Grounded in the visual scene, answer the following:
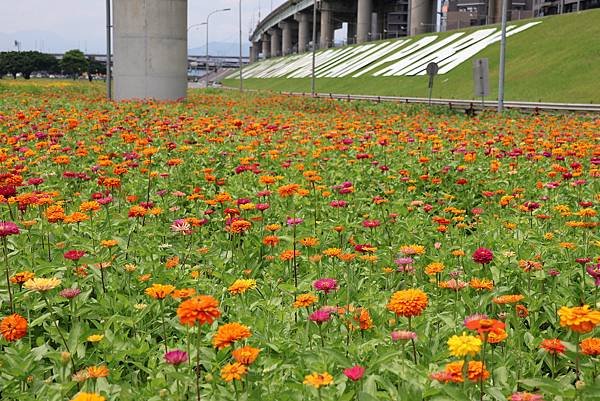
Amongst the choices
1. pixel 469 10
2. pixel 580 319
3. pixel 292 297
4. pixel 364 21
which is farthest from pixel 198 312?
pixel 469 10

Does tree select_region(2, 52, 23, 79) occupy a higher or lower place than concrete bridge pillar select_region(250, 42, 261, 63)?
lower

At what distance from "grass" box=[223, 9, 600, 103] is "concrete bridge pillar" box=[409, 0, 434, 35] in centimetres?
2005

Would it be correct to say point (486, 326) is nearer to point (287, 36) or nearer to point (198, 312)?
point (198, 312)

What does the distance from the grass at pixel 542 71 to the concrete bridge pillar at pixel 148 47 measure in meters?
15.7

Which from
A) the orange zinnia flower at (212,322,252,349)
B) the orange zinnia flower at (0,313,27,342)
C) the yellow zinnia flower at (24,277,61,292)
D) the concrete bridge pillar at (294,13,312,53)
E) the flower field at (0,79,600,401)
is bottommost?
the flower field at (0,79,600,401)

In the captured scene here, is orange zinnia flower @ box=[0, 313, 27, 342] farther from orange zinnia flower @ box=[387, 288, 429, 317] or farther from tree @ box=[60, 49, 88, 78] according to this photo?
tree @ box=[60, 49, 88, 78]

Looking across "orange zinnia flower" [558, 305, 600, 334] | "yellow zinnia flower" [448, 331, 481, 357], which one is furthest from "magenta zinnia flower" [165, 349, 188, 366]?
"orange zinnia flower" [558, 305, 600, 334]

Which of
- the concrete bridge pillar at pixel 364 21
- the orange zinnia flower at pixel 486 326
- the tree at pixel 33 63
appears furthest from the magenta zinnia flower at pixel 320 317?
the tree at pixel 33 63

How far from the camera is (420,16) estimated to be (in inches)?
2392

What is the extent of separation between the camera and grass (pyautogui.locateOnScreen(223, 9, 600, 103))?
91.8 feet

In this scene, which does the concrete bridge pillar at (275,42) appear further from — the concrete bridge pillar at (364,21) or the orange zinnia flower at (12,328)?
the orange zinnia flower at (12,328)

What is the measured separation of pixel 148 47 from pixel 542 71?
19427mm

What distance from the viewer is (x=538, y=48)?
34.4 m

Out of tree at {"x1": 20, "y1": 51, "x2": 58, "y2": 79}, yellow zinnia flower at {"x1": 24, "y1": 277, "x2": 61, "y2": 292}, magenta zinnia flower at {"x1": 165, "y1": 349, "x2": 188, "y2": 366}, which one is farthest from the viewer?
tree at {"x1": 20, "y1": 51, "x2": 58, "y2": 79}
